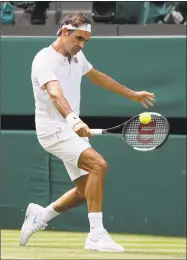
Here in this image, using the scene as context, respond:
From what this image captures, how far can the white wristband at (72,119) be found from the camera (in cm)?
583

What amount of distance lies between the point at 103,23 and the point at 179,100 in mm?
1304

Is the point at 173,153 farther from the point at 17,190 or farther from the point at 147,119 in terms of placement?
the point at 147,119

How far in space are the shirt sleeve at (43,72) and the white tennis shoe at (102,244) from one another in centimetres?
113

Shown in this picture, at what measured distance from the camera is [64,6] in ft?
33.7

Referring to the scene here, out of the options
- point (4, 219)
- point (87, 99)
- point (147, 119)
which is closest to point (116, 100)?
point (87, 99)

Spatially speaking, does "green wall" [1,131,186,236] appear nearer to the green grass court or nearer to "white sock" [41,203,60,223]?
the green grass court

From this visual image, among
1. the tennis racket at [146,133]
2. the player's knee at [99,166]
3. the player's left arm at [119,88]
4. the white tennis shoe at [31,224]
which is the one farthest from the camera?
the player's left arm at [119,88]

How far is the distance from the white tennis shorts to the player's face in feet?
2.07

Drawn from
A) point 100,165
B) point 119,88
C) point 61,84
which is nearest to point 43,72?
point 61,84

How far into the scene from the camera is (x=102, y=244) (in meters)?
6.02

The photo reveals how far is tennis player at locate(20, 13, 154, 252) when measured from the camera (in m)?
6.10

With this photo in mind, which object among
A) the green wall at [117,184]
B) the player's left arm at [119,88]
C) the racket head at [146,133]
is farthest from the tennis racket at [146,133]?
the green wall at [117,184]

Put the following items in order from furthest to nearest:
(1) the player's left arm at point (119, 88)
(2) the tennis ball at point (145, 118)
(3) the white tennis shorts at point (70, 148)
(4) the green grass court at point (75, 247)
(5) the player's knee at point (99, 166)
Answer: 1. (1) the player's left arm at point (119, 88)
2. (2) the tennis ball at point (145, 118)
3. (3) the white tennis shorts at point (70, 148)
4. (5) the player's knee at point (99, 166)
5. (4) the green grass court at point (75, 247)

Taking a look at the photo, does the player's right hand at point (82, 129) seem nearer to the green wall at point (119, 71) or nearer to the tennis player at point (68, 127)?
the tennis player at point (68, 127)
